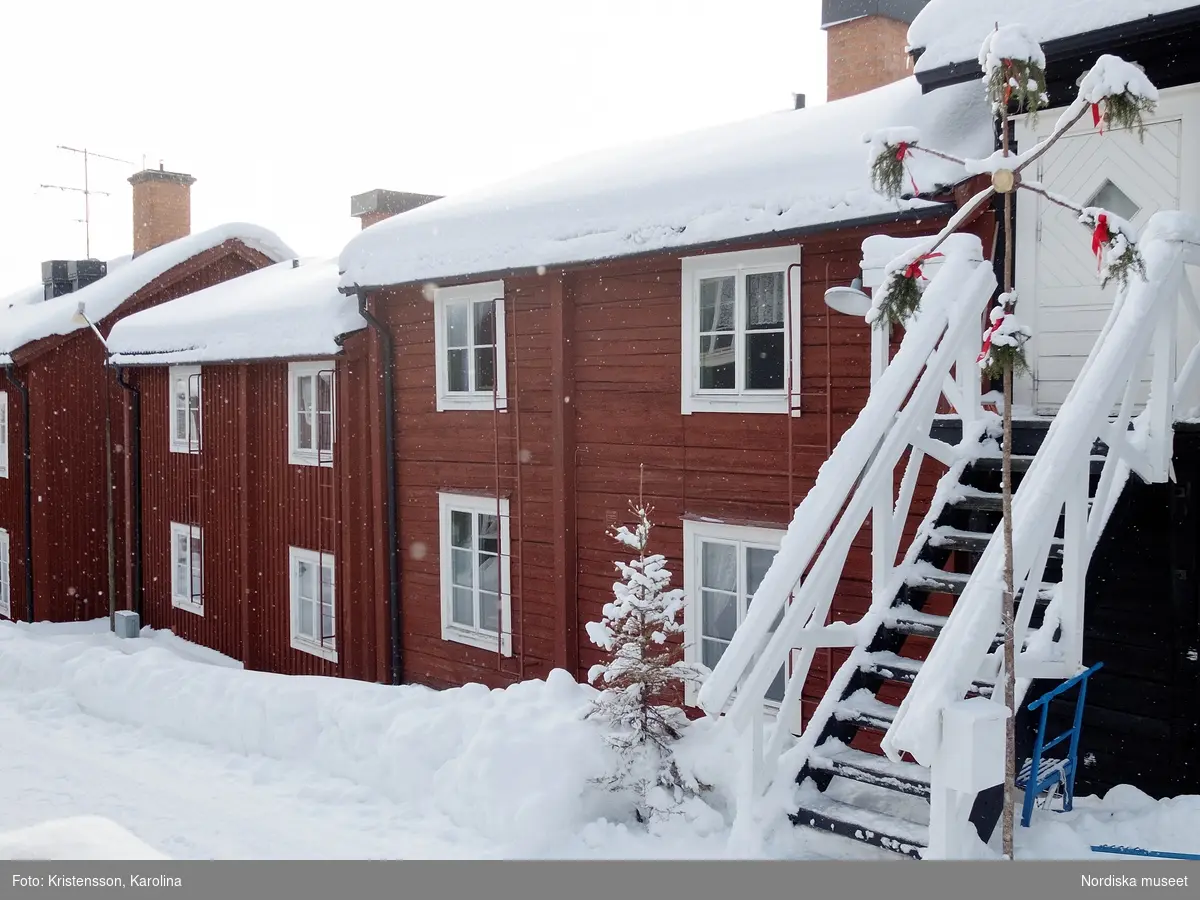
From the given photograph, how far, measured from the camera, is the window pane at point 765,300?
28.2 ft

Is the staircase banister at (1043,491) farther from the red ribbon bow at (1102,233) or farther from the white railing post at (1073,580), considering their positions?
the red ribbon bow at (1102,233)

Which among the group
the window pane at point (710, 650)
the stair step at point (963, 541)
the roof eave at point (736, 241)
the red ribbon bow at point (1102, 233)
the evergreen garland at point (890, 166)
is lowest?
the window pane at point (710, 650)

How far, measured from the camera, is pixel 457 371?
1145 cm

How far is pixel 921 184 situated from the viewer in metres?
6.98

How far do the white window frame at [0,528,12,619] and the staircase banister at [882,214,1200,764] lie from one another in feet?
64.3

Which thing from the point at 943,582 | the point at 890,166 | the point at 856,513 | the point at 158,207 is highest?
the point at 158,207

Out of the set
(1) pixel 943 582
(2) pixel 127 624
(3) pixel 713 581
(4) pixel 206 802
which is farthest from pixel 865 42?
(2) pixel 127 624

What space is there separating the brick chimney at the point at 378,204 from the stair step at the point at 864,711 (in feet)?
48.2

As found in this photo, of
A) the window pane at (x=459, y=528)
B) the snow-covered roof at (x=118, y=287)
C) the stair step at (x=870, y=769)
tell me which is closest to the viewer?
the stair step at (x=870, y=769)

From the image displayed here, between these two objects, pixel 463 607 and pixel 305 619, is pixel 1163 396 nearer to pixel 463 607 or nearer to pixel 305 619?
pixel 463 607

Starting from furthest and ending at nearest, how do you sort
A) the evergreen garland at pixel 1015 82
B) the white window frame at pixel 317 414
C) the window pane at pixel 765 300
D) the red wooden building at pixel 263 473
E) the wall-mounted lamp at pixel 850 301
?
the white window frame at pixel 317 414 → the red wooden building at pixel 263 473 → the window pane at pixel 765 300 → the wall-mounted lamp at pixel 850 301 → the evergreen garland at pixel 1015 82

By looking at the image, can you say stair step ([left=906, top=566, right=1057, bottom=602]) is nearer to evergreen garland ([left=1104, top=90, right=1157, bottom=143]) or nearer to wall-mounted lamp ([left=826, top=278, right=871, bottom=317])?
wall-mounted lamp ([left=826, top=278, right=871, bottom=317])

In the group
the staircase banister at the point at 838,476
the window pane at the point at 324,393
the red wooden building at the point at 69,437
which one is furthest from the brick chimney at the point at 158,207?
the staircase banister at the point at 838,476

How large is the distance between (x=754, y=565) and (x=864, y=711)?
10.9 ft
